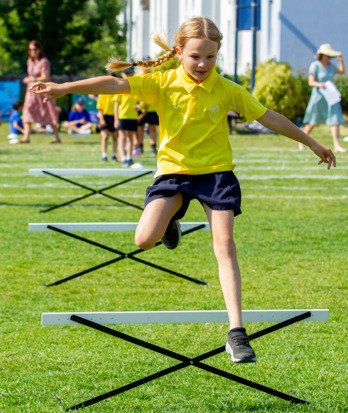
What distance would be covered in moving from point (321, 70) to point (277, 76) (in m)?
Answer: 7.60

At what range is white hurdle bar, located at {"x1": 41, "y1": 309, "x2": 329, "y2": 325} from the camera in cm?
581

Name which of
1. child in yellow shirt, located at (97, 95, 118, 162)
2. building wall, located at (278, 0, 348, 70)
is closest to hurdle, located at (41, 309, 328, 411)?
child in yellow shirt, located at (97, 95, 118, 162)

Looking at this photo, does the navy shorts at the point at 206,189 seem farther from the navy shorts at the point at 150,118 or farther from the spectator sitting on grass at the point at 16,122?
Result: the spectator sitting on grass at the point at 16,122

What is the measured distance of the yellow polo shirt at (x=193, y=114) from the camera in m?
6.43

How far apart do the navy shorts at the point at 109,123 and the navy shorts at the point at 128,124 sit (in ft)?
4.57

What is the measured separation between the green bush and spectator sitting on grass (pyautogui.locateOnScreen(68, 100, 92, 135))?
4392 mm

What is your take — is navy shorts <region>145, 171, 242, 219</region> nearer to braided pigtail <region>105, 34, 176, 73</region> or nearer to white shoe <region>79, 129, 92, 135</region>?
braided pigtail <region>105, 34, 176, 73</region>

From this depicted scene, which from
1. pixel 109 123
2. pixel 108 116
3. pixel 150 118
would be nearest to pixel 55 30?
pixel 150 118

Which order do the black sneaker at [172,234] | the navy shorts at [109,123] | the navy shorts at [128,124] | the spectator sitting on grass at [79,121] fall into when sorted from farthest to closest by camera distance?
1. the spectator sitting on grass at [79,121]
2. the navy shorts at [109,123]
3. the navy shorts at [128,124]
4. the black sneaker at [172,234]

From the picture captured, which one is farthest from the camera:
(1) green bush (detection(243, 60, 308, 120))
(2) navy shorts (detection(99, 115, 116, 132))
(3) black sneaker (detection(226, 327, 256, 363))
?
(1) green bush (detection(243, 60, 308, 120))

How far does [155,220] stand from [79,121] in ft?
83.9

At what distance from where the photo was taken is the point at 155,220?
20.9 feet

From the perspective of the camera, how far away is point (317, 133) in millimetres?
30078

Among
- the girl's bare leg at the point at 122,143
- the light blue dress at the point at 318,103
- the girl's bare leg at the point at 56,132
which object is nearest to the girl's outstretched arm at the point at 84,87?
the girl's bare leg at the point at 122,143
